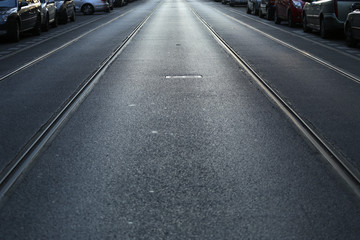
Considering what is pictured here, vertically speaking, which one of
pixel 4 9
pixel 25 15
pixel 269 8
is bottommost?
pixel 269 8

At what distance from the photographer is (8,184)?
4945mm

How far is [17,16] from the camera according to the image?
1828 centimetres

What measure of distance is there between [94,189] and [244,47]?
39.0 ft

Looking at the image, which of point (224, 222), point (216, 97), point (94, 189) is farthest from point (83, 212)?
point (216, 97)

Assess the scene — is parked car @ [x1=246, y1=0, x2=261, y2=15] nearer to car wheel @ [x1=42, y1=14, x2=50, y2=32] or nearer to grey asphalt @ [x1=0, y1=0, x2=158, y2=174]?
car wheel @ [x1=42, y1=14, x2=50, y2=32]

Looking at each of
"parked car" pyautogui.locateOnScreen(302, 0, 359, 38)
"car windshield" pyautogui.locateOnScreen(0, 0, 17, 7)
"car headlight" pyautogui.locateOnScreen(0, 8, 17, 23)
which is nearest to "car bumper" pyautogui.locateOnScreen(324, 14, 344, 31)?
"parked car" pyautogui.locateOnScreen(302, 0, 359, 38)

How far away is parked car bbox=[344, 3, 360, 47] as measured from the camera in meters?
15.5

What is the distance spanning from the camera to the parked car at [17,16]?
58.2ft

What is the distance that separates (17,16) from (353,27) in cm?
955

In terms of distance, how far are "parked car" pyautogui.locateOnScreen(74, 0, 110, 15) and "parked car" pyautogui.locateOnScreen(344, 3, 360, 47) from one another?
2357 cm

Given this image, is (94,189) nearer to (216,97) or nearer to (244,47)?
(216,97)

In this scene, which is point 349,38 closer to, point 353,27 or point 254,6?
point 353,27

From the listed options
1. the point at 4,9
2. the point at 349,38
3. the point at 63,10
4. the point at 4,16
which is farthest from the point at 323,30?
the point at 63,10

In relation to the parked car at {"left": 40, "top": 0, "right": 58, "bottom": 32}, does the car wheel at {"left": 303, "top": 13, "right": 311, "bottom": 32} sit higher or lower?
lower
